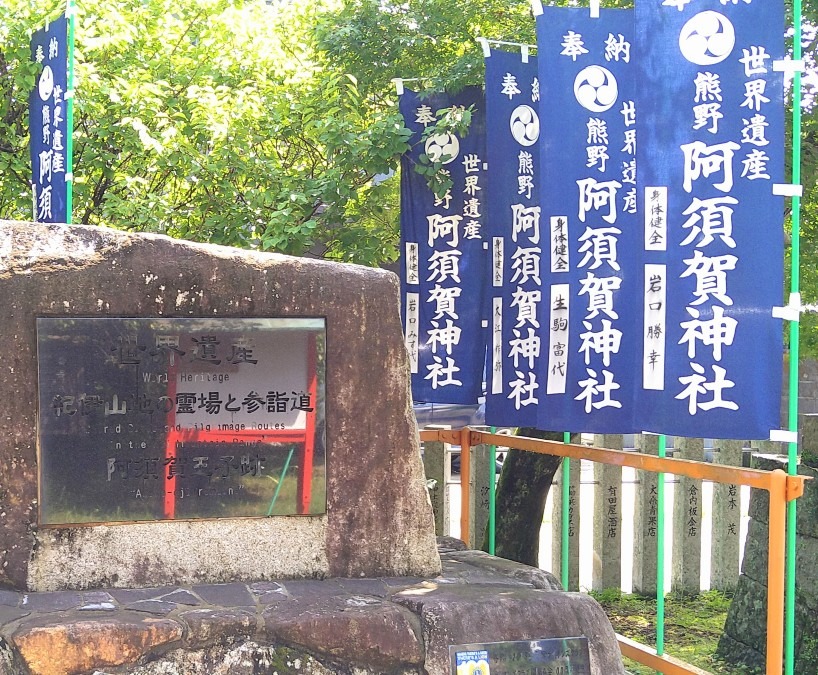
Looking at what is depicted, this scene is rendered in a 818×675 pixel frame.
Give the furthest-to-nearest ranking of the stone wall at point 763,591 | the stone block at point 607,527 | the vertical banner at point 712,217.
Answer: the stone block at point 607,527
the stone wall at point 763,591
the vertical banner at point 712,217

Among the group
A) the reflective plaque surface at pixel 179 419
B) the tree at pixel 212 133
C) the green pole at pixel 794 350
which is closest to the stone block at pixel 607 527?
the tree at pixel 212 133

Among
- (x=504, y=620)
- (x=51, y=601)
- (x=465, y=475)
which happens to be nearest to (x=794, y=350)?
(x=504, y=620)

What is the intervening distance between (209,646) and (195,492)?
0.92 m

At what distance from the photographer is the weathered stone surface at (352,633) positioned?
456 centimetres

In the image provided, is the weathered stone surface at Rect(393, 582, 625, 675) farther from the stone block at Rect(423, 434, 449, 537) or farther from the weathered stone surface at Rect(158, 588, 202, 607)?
the stone block at Rect(423, 434, 449, 537)

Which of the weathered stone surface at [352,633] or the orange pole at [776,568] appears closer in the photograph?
the weathered stone surface at [352,633]

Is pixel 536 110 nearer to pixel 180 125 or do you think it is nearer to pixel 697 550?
pixel 180 125

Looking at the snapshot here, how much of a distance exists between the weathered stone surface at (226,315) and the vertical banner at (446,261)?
4.93 feet

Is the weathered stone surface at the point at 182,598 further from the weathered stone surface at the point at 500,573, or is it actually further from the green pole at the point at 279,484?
the weathered stone surface at the point at 500,573

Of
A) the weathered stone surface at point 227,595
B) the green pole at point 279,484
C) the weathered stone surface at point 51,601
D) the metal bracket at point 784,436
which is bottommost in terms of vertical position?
the weathered stone surface at point 227,595

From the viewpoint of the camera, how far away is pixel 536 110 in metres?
6.48

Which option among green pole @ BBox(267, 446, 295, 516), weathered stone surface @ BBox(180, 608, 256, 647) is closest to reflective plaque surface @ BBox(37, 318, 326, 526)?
green pole @ BBox(267, 446, 295, 516)

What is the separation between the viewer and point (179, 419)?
5.11 m

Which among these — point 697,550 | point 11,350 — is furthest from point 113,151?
point 697,550
